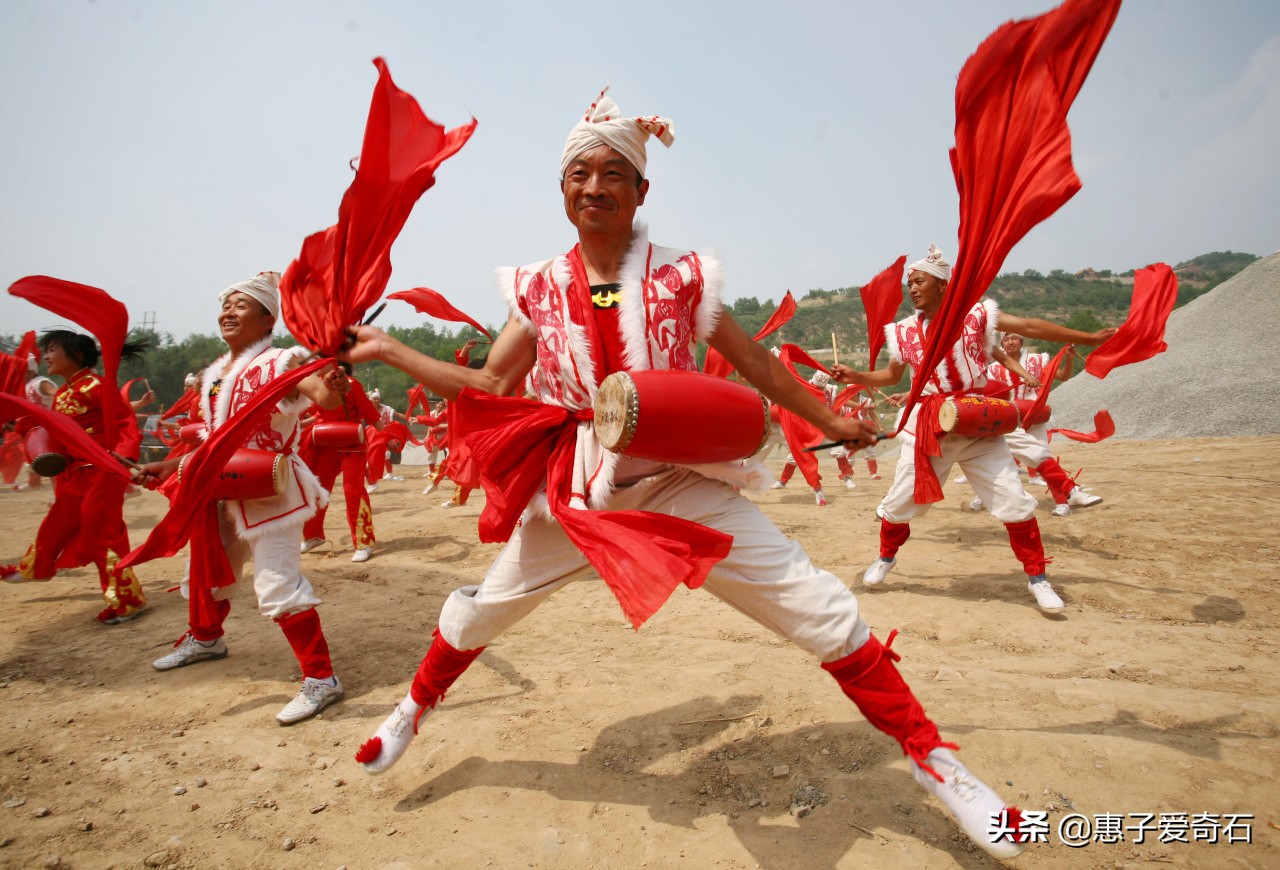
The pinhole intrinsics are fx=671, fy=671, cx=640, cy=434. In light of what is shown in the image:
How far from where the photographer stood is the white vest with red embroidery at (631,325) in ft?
6.92

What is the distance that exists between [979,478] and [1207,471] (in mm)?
6929

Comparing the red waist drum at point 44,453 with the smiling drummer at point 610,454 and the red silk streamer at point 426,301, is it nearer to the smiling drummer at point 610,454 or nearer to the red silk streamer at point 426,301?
the red silk streamer at point 426,301

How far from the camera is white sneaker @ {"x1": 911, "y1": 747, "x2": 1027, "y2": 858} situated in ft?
5.99

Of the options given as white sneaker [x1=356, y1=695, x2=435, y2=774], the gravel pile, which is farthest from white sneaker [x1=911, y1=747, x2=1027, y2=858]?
the gravel pile

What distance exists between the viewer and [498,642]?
405 centimetres

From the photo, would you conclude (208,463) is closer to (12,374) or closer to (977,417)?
(12,374)

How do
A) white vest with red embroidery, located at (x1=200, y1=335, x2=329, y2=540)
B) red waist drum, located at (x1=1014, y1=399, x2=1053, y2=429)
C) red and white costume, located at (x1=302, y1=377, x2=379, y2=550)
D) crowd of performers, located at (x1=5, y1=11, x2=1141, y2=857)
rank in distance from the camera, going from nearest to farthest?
crowd of performers, located at (x1=5, y1=11, x2=1141, y2=857) → white vest with red embroidery, located at (x1=200, y1=335, x2=329, y2=540) → red and white costume, located at (x1=302, y1=377, x2=379, y2=550) → red waist drum, located at (x1=1014, y1=399, x2=1053, y2=429)

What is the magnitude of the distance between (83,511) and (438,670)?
4.01 m

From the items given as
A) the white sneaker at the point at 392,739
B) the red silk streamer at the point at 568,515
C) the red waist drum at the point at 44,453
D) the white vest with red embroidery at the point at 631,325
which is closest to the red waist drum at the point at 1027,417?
the white vest with red embroidery at the point at 631,325

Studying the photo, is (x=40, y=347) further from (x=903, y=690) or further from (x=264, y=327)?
(x=903, y=690)

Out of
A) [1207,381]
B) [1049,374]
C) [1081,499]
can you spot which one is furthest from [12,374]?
[1207,381]

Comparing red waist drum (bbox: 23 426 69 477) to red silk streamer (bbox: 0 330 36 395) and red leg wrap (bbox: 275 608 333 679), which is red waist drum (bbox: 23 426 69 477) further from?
red leg wrap (bbox: 275 608 333 679)

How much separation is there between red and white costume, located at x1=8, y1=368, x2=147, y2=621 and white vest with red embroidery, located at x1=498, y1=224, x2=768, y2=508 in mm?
4280

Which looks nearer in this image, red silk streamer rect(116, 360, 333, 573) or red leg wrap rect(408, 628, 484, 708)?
red leg wrap rect(408, 628, 484, 708)
